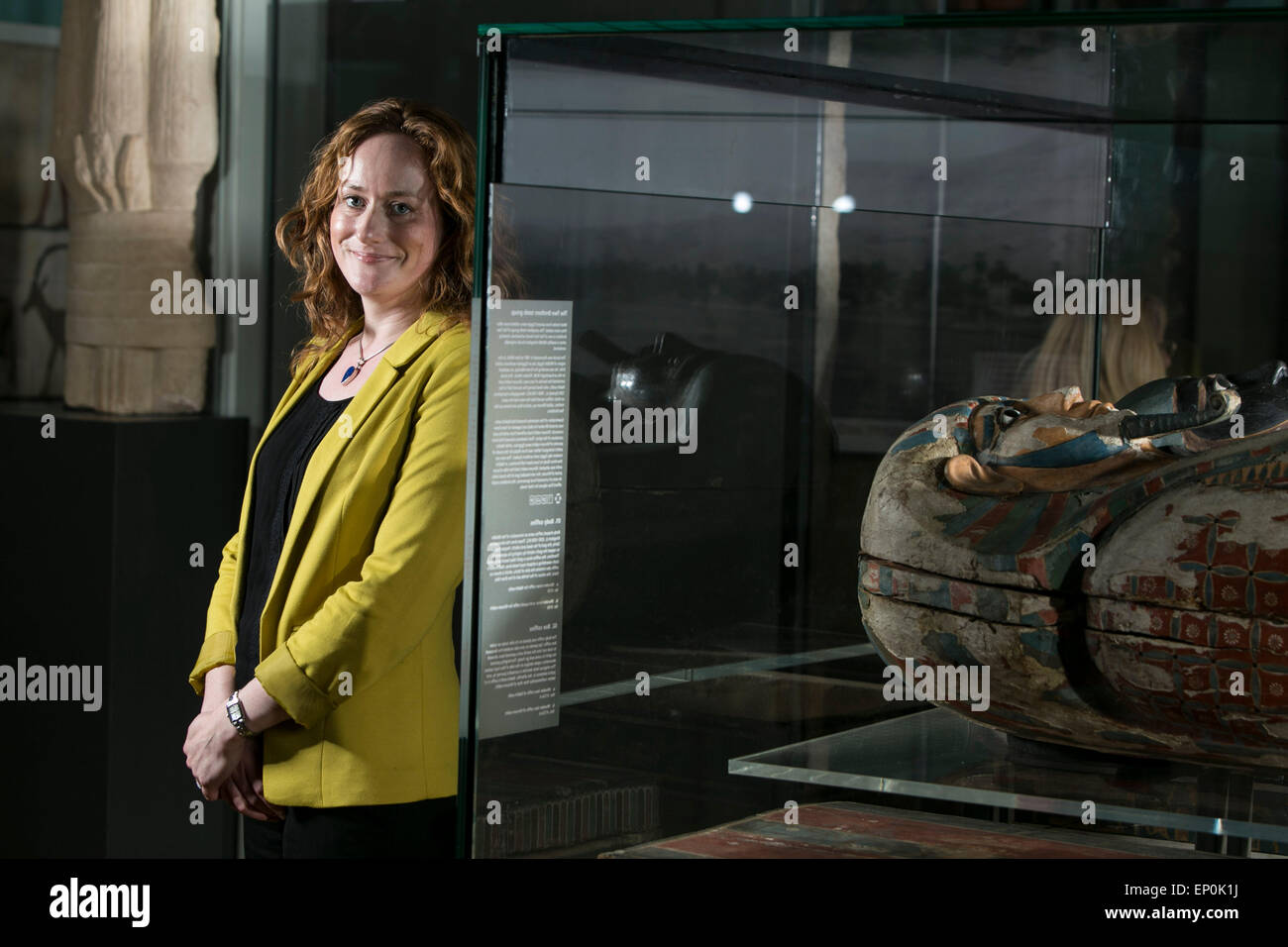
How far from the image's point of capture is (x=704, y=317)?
2.16 metres

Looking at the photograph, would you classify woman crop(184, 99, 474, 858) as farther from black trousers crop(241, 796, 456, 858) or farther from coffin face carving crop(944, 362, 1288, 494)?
coffin face carving crop(944, 362, 1288, 494)

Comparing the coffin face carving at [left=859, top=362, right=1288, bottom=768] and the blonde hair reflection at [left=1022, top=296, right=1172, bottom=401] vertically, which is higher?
the blonde hair reflection at [left=1022, top=296, right=1172, bottom=401]

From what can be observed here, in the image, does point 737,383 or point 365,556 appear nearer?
point 737,383

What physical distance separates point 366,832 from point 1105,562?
4.01 feet

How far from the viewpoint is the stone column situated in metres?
3.75

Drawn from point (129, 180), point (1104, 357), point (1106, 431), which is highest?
point (129, 180)

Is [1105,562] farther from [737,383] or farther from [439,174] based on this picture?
[439,174]

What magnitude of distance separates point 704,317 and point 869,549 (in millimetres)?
426

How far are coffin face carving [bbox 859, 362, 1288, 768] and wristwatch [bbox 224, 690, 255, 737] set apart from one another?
992mm

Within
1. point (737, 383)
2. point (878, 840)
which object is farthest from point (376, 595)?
point (878, 840)

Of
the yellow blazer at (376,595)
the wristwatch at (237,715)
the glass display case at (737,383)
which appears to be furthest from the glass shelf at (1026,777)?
the wristwatch at (237,715)

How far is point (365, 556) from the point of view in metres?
2.50

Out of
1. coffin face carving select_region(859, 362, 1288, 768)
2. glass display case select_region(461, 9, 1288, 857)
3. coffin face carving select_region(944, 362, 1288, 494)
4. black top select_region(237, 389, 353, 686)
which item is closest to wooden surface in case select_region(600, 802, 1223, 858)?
glass display case select_region(461, 9, 1288, 857)
